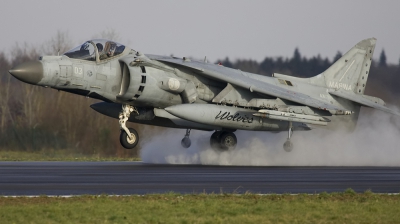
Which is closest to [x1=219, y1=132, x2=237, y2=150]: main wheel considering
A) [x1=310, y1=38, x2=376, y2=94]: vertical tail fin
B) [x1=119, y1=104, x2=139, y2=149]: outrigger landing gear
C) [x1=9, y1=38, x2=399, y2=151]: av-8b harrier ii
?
[x1=9, y1=38, x2=399, y2=151]: av-8b harrier ii

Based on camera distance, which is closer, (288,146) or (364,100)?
(288,146)

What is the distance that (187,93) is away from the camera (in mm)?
18750

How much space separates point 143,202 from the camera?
29.8 feet

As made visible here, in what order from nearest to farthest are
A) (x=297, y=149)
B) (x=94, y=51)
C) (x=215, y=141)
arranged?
(x=94, y=51) < (x=215, y=141) < (x=297, y=149)

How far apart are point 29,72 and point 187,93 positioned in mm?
4277

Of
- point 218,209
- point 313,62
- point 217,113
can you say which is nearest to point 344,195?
point 218,209

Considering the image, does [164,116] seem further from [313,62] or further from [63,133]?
[313,62]

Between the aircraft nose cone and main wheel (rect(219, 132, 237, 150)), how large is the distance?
Answer: 17.9ft

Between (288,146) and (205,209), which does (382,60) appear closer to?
(288,146)

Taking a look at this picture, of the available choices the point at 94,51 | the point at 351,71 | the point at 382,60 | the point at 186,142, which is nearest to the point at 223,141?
the point at 186,142

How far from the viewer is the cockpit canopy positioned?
57.1 feet

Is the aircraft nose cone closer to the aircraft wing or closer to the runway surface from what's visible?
the runway surface

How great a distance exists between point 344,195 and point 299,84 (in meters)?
11.2

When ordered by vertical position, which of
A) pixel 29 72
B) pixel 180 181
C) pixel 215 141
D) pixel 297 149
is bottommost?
pixel 180 181
